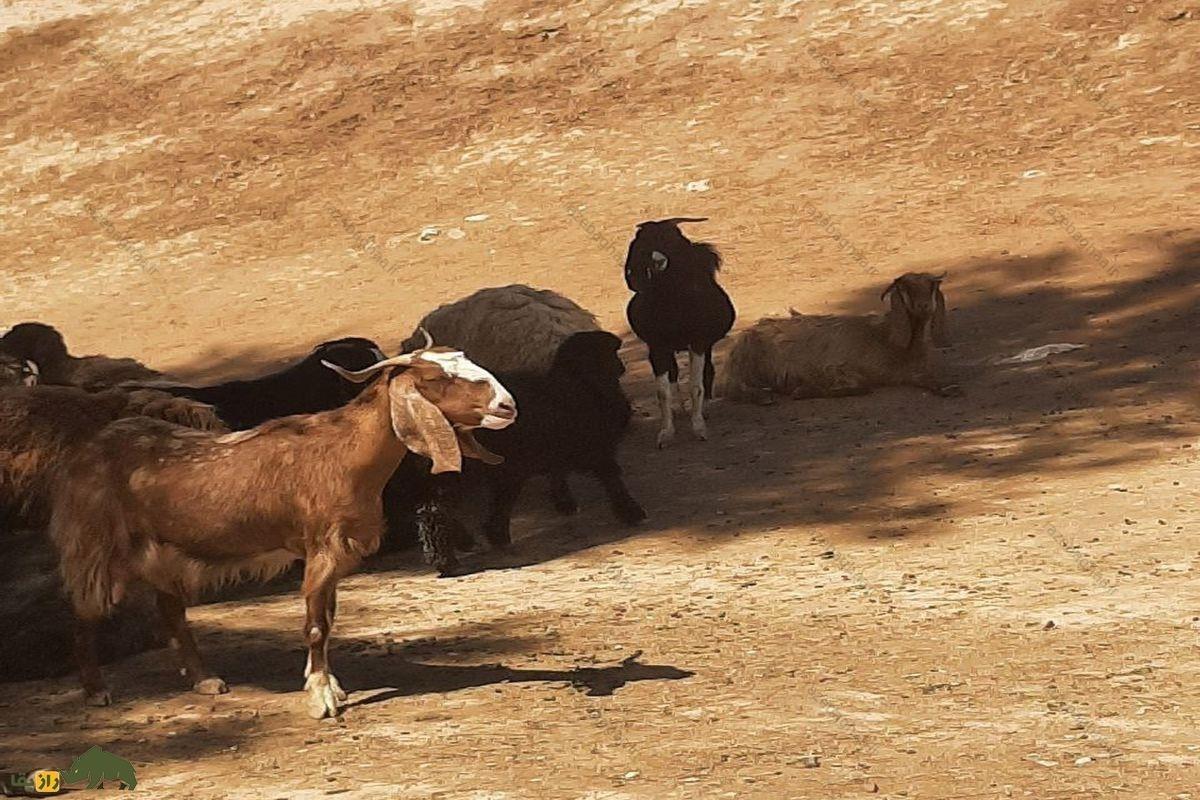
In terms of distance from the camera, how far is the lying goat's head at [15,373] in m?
10.2

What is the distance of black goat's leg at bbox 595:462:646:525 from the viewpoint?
34.5 feet

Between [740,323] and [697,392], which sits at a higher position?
→ [697,392]

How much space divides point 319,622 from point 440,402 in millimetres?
996

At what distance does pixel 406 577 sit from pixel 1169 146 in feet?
40.2

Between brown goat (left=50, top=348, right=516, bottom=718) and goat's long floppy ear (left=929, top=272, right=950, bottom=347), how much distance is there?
665 cm

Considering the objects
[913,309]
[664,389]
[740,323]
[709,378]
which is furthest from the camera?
[740,323]

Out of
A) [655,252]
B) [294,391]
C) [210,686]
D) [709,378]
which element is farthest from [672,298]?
[210,686]

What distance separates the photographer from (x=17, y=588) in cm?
788

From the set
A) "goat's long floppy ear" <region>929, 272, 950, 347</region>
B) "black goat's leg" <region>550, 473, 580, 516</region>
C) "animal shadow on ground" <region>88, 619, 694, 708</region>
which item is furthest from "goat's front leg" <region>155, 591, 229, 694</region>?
"goat's long floppy ear" <region>929, 272, 950, 347</region>

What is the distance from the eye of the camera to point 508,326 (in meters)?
12.5

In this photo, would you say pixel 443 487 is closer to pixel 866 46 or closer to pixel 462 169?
pixel 462 169

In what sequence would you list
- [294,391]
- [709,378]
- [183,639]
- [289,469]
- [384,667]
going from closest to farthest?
[289,469], [183,639], [384,667], [294,391], [709,378]

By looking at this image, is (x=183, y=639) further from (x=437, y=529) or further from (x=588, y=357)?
(x=588, y=357)

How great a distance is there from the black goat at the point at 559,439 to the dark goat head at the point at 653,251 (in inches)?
58.9
